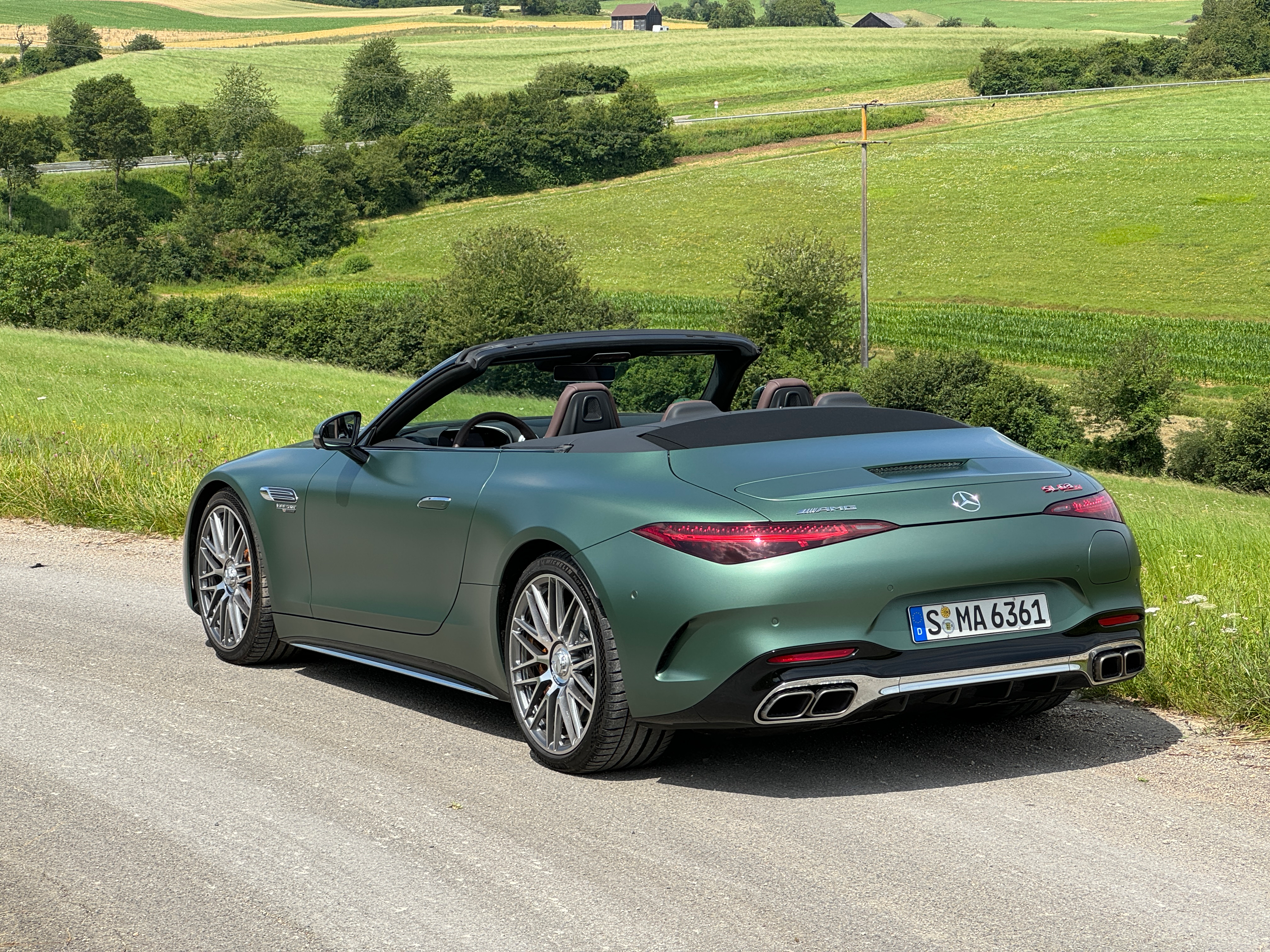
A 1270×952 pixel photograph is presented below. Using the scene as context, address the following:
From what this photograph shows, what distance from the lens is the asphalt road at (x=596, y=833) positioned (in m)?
3.43

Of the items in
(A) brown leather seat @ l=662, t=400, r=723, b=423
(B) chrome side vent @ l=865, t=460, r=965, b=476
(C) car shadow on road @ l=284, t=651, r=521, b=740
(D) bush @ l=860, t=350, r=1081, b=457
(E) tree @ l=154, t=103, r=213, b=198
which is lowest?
(D) bush @ l=860, t=350, r=1081, b=457

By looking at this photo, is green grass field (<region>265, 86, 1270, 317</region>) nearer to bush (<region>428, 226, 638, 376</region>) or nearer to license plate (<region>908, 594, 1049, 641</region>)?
bush (<region>428, 226, 638, 376</region>)

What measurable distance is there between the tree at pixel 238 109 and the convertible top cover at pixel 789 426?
11313 centimetres

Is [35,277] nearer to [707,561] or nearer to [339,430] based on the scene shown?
[339,430]

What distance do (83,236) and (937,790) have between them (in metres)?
99.1

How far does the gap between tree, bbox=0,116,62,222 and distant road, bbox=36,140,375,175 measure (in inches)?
54.6

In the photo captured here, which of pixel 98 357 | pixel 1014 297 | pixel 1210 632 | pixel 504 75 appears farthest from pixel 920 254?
pixel 1210 632

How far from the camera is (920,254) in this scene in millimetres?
81062

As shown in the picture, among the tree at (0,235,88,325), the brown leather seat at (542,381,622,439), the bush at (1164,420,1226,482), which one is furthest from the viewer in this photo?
the tree at (0,235,88,325)

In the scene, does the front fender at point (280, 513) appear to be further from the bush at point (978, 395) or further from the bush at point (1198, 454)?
the bush at point (1198, 454)

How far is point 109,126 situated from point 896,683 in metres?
112

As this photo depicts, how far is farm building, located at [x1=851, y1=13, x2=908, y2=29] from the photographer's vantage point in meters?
170

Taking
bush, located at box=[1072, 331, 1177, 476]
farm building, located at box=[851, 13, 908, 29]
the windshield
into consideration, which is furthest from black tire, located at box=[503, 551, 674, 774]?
farm building, located at box=[851, 13, 908, 29]

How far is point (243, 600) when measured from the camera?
662 cm
